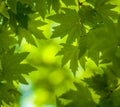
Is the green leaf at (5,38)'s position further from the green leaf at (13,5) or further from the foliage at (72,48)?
the green leaf at (13,5)

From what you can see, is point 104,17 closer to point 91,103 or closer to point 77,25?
point 77,25

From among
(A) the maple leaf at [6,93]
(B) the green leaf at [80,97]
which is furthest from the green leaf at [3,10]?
(B) the green leaf at [80,97]

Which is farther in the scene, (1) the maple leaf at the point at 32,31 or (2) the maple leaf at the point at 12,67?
(1) the maple leaf at the point at 32,31

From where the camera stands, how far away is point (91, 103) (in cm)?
181

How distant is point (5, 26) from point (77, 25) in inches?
18.2

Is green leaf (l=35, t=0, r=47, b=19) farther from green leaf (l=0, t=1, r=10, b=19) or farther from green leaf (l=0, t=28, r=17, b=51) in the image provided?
green leaf (l=0, t=28, r=17, b=51)

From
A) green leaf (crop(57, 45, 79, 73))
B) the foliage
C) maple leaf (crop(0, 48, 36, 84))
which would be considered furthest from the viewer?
green leaf (crop(57, 45, 79, 73))

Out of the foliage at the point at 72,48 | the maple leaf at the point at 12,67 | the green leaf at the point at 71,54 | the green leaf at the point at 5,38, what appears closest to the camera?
the foliage at the point at 72,48

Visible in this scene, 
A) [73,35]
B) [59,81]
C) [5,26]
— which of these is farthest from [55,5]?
[59,81]

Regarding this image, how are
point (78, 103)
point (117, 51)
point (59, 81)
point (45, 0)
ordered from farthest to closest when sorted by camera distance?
point (59, 81) < point (45, 0) < point (78, 103) < point (117, 51)

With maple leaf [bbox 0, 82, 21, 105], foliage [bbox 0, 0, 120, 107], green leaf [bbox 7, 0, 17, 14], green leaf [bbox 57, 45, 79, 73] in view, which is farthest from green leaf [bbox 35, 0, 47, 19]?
maple leaf [bbox 0, 82, 21, 105]

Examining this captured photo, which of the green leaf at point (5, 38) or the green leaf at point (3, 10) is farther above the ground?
the green leaf at point (3, 10)

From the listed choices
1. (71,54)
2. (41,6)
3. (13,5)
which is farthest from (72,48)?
(13,5)

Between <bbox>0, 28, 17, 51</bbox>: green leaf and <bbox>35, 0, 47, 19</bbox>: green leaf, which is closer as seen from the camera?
<bbox>35, 0, 47, 19</bbox>: green leaf
